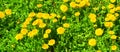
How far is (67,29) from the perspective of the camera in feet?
13.7

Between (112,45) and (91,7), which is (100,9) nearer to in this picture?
(91,7)

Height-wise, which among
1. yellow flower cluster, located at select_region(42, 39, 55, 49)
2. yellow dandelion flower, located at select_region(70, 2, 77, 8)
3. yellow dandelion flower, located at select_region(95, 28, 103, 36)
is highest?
yellow dandelion flower, located at select_region(70, 2, 77, 8)

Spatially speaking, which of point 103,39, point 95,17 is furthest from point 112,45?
point 95,17

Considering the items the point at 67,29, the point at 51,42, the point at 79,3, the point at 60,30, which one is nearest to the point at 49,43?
the point at 51,42

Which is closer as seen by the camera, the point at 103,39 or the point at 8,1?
the point at 103,39

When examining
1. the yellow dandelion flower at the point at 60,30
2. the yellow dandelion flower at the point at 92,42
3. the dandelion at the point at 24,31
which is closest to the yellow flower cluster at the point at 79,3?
the yellow dandelion flower at the point at 60,30

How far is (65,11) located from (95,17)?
1.51 feet

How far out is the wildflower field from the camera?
13.1ft

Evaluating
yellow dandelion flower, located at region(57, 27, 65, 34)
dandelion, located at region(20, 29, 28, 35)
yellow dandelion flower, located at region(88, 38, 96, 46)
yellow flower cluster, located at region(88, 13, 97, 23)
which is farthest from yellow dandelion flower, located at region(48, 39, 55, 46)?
yellow flower cluster, located at region(88, 13, 97, 23)

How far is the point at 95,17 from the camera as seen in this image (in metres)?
4.20

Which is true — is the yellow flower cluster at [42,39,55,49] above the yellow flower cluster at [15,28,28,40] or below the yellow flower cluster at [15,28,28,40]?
below

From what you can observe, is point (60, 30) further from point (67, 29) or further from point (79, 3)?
point (79, 3)

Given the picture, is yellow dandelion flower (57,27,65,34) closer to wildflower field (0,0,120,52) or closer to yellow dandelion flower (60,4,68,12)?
wildflower field (0,0,120,52)

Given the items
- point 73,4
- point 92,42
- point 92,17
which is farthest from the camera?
point 73,4
